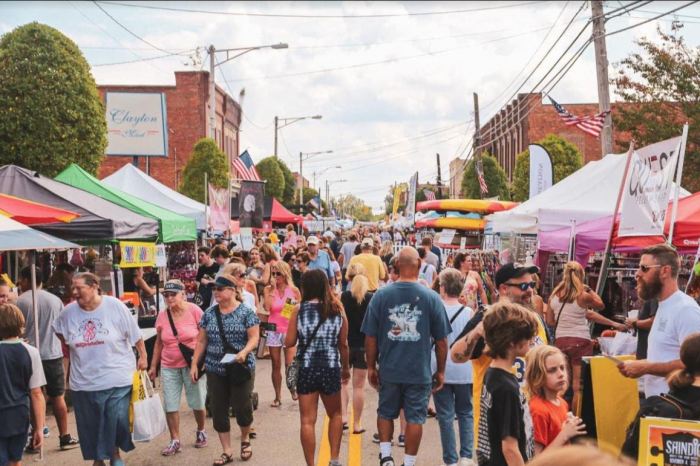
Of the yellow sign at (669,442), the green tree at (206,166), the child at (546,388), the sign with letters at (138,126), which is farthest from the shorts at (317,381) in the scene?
the sign with letters at (138,126)

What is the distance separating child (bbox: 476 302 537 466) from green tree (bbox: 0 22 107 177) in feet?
49.1

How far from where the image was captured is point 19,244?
7.70 metres

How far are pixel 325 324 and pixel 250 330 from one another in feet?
2.86

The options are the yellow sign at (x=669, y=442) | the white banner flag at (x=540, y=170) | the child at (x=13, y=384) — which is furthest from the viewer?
the white banner flag at (x=540, y=170)

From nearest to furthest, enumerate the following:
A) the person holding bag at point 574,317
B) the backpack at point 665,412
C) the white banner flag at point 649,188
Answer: the backpack at point 665,412 → the white banner flag at point 649,188 → the person holding bag at point 574,317

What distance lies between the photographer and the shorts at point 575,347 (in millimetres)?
8828

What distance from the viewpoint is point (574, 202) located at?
13242 millimetres

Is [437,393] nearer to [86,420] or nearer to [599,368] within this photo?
[599,368]

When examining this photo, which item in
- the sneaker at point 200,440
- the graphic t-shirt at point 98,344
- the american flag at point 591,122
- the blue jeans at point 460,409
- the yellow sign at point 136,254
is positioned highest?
the american flag at point 591,122

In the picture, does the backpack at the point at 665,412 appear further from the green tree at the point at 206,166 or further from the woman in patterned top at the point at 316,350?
the green tree at the point at 206,166

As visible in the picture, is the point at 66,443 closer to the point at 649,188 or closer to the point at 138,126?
the point at 649,188

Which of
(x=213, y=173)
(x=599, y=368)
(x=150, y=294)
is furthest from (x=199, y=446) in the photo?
(x=213, y=173)

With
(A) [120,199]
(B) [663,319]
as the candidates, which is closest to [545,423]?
(B) [663,319]

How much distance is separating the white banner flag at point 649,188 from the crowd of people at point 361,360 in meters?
0.92
